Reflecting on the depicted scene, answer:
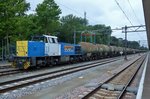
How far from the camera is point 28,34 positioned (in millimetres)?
46438

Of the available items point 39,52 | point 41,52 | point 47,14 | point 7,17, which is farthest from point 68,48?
point 47,14

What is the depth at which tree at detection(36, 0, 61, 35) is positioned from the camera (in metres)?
47.3

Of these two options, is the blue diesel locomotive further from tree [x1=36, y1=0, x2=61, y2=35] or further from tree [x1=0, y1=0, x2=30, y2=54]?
tree [x1=36, y1=0, x2=61, y2=35]

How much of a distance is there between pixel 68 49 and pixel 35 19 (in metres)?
13.6

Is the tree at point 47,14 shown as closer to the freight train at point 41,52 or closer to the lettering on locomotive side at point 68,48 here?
the freight train at point 41,52

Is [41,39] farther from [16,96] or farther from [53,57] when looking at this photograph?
[16,96]

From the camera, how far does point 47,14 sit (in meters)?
47.0

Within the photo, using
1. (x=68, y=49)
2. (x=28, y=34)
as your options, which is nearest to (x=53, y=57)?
(x=68, y=49)

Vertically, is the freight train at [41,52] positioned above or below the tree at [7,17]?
below

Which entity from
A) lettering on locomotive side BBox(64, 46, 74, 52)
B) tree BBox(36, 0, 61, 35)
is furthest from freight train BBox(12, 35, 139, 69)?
tree BBox(36, 0, 61, 35)

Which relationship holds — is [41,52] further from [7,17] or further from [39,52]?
[7,17]

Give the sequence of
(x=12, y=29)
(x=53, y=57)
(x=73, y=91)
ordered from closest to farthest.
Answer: (x=73, y=91) → (x=53, y=57) → (x=12, y=29)

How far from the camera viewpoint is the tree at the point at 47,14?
47.3 meters

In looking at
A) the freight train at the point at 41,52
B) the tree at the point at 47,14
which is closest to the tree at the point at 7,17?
the freight train at the point at 41,52
